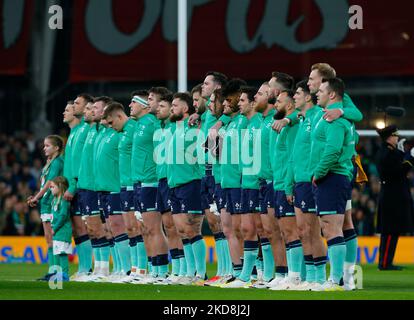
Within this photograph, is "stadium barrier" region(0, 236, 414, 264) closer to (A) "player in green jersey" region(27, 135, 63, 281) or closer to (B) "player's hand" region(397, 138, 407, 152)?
(B) "player's hand" region(397, 138, 407, 152)

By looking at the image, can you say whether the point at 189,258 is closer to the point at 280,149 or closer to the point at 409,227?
the point at 280,149

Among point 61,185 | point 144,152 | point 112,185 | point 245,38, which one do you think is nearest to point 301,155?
point 144,152

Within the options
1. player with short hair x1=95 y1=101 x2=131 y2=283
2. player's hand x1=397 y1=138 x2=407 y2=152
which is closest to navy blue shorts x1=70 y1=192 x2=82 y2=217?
player with short hair x1=95 y1=101 x2=131 y2=283

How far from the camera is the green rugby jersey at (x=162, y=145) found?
1494 centimetres

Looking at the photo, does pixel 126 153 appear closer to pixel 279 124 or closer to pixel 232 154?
pixel 232 154

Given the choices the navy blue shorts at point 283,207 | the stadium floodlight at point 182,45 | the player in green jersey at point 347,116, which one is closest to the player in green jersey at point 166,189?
the navy blue shorts at point 283,207

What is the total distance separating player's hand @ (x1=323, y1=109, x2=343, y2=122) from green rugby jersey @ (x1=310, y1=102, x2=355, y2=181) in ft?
0.20

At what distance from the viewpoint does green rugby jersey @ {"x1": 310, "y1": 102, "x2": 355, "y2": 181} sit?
1266cm

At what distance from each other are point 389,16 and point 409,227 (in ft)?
13.9

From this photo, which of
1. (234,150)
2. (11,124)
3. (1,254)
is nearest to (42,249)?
(1,254)

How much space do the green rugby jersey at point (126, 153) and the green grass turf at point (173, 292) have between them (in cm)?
151

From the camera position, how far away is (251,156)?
14.0m

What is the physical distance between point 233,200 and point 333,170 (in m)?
1.76

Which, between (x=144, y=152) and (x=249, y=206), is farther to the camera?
(x=144, y=152)
